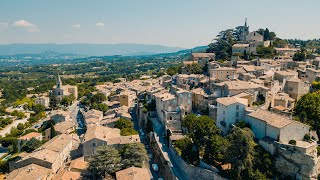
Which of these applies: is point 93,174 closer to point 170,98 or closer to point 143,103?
point 170,98

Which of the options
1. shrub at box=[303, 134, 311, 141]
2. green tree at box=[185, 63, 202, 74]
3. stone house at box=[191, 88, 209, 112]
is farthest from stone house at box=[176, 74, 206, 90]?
shrub at box=[303, 134, 311, 141]

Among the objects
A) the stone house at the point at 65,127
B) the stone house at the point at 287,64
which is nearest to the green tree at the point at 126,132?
the stone house at the point at 65,127

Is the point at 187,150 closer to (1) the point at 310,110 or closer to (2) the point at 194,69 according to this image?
(1) the point at 310,110

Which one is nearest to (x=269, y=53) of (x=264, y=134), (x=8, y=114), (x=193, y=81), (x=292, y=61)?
(x=292, y=61)

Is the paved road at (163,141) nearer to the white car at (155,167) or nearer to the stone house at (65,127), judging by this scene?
the white car at (155,167)

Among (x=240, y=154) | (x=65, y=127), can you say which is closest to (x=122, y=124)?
(x=65, y=127)
